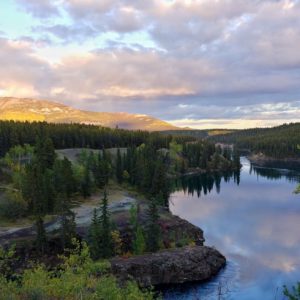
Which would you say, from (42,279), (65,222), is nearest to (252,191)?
(65,222)

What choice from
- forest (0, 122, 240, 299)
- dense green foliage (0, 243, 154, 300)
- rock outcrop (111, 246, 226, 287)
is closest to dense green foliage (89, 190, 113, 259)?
forest (0, 122, 240, 299)

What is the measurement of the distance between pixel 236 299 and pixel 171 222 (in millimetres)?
38107

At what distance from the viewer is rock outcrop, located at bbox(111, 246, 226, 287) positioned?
235 ft

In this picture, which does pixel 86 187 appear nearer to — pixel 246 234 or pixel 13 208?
pixel 13 208

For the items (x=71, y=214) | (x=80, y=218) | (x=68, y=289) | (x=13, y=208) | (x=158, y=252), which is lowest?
(x=158, y=252)

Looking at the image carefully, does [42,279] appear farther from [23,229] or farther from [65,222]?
[23,229]

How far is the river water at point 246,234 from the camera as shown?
68375 mm

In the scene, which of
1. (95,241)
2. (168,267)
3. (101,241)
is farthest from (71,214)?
(168,267)

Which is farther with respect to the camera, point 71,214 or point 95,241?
point 71,214

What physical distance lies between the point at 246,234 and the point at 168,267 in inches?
1363

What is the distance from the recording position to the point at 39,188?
344 ft

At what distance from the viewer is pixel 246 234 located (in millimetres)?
101062

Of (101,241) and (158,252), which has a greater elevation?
(101,241)

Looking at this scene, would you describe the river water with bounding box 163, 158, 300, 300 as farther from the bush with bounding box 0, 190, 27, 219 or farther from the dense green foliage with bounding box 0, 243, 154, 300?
the bush with bounding box 0, 190, 27, 219
